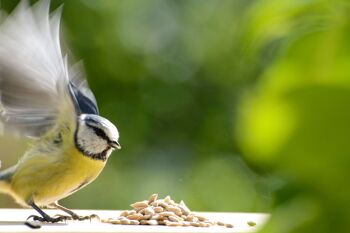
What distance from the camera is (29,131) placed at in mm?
1615

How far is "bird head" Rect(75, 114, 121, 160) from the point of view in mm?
1569

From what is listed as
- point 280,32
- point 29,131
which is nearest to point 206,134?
point 29,131

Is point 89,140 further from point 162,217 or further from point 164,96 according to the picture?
point 164,96

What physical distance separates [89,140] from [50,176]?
0.13 metres

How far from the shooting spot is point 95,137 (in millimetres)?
1579

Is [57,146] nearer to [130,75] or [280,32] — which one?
[280,32]

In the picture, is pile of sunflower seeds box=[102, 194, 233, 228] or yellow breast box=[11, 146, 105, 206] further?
yellow breast box=[11, 146, 105, 206]

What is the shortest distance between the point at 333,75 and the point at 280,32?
4 cm

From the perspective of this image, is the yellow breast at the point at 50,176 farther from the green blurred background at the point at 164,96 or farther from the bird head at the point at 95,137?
the green blurred background at the point at 164,96

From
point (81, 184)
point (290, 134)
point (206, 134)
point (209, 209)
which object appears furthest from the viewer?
point (206, 134)

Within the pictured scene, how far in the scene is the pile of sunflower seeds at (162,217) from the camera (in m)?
1.34

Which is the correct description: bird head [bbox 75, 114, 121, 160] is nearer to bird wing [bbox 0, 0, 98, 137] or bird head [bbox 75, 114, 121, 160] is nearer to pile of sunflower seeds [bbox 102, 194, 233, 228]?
bird wing [bbox 0, 0, 98, 137]

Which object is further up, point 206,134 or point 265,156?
point 206,134

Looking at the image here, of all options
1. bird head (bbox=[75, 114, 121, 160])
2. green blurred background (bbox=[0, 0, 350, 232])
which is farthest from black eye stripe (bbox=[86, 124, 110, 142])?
green blurred background (bbox=[0, 0, 350, 232])
